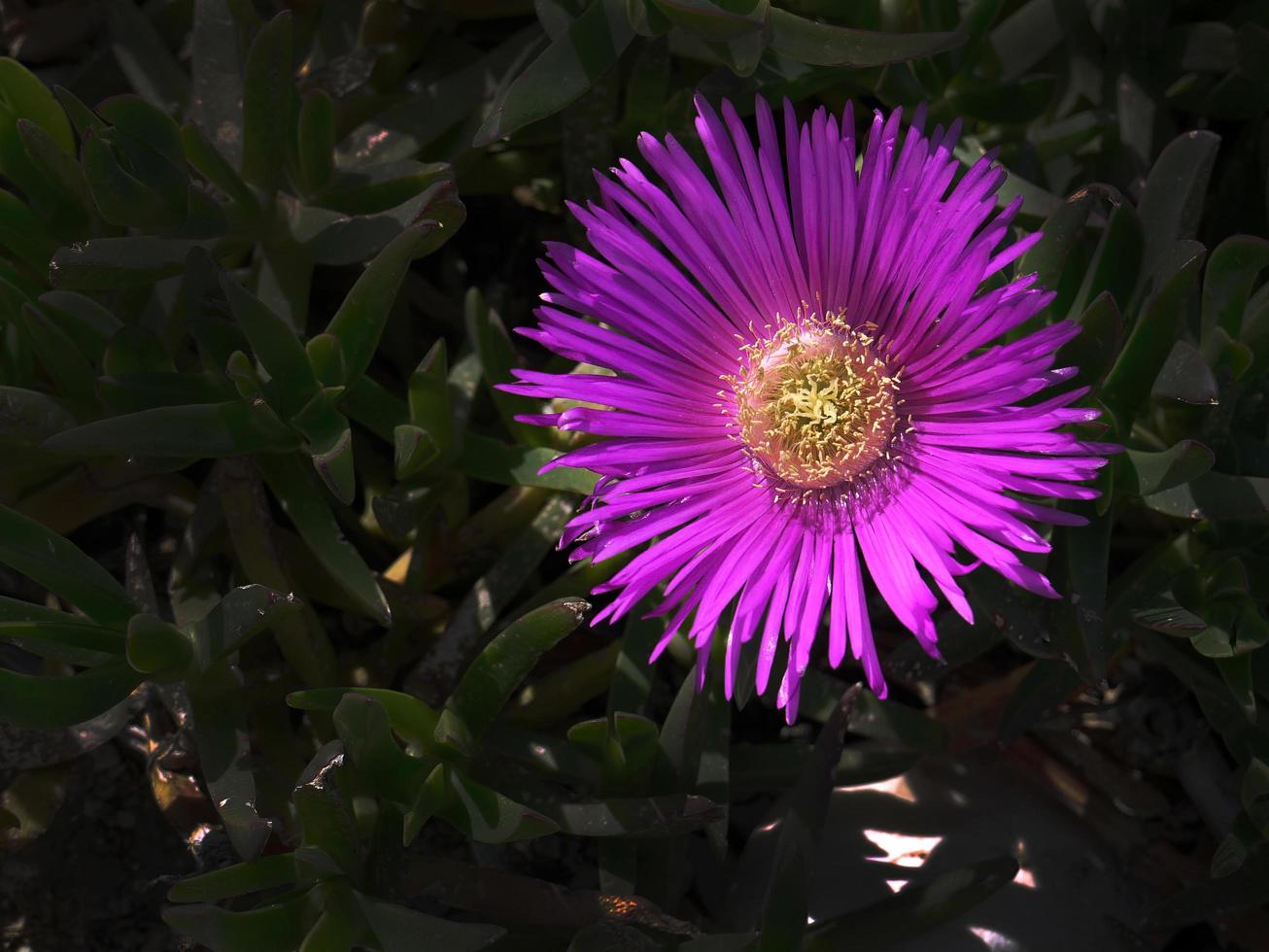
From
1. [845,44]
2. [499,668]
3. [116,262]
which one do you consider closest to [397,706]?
[499,668]

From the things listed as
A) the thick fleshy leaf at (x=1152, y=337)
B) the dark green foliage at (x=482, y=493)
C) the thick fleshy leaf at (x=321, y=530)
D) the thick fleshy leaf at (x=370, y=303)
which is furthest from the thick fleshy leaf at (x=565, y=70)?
the thick fleshy leaf at (x=1152, y=337)

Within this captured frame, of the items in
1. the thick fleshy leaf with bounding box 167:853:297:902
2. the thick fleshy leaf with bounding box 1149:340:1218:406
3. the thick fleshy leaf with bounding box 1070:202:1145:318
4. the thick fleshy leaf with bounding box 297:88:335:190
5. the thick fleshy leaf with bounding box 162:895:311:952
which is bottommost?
the thick fleshy leaf with bounding box 162:895:311:952

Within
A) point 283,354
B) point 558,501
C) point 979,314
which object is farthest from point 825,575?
point 283,354

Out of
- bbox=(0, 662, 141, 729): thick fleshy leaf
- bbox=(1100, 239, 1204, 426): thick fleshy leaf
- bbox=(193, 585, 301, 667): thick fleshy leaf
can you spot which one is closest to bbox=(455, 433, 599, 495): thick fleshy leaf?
bbox=(193, 585, 301, 667): thick fleshy leaf

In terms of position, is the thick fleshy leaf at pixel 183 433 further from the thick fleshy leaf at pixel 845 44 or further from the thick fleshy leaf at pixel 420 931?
the thick fleshy leaf at pixel 845 44

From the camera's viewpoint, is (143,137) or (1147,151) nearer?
(143,137)

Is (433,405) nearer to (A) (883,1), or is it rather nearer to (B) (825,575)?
(B) (825,575)

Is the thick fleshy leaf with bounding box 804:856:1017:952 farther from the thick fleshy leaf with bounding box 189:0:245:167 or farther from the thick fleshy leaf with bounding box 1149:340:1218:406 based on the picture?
the thick fleshy leaf with bounding box 189:0:245:167
